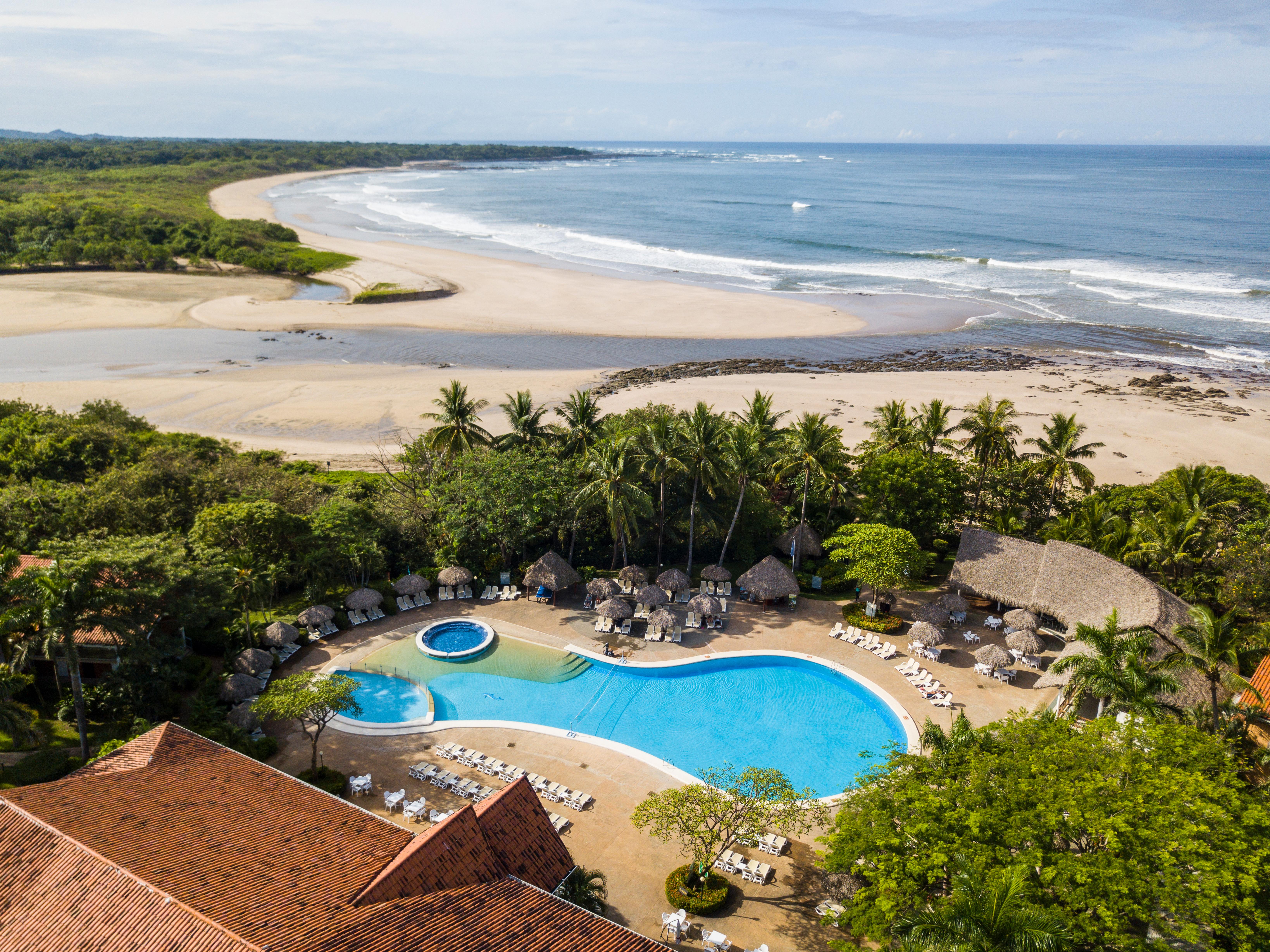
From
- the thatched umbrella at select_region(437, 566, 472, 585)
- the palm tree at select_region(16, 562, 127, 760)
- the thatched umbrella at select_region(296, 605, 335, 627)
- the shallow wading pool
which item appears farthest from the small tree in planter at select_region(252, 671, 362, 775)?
the thatched umbrella at select_region(437, 566, 472, 585)

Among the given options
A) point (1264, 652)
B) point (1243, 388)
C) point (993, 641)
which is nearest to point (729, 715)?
point (993, 641)

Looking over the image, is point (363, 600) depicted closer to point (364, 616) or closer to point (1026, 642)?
point (364, 616)

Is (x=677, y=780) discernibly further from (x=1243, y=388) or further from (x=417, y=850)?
(x=1243, y=388)

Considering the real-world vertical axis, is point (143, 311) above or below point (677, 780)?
above

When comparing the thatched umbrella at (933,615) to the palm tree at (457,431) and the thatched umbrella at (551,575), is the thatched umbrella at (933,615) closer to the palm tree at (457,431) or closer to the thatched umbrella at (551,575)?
the thatched umbrella at (551,575)

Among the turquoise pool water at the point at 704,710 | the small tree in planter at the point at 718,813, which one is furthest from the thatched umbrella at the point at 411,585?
the small tree in planter at the point at 718,813

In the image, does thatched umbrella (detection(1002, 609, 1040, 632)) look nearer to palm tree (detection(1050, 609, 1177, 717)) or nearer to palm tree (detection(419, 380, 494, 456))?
palm tree (detection(1050, 609, 1177, 717))
